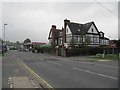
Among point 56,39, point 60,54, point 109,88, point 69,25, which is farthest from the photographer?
point 56,39

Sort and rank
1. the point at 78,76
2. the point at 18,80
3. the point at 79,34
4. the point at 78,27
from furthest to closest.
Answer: the point at 78,27 → the point at 79,34 → the point at 78,76 → the point at 18,80

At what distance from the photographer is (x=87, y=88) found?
10.2 m

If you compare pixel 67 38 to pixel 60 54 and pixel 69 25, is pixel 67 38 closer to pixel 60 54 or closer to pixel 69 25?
pixel 69 25

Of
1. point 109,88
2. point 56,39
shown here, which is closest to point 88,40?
point 56,39

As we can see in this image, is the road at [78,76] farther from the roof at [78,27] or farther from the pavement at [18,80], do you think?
the roof at [78,27]

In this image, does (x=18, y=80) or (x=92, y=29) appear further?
(x=92, y=29)

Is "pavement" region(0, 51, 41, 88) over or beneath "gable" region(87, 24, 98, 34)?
beneath

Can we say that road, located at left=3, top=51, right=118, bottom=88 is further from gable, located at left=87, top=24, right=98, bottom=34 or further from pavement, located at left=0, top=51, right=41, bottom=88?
gable, located at left=87, top=24, right=98, bottom=34

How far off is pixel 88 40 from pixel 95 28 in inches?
387

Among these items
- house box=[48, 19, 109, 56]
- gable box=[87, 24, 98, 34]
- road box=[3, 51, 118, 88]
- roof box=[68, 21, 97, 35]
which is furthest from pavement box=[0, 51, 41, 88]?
gable box=[87, 24, 98, 34]

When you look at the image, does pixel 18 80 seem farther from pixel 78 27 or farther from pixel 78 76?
pixel 78 27

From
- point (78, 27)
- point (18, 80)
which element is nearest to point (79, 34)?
point (78, 27)

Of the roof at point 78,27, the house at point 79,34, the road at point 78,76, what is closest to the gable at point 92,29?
the house at point 79,34

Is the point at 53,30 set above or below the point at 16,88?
above
